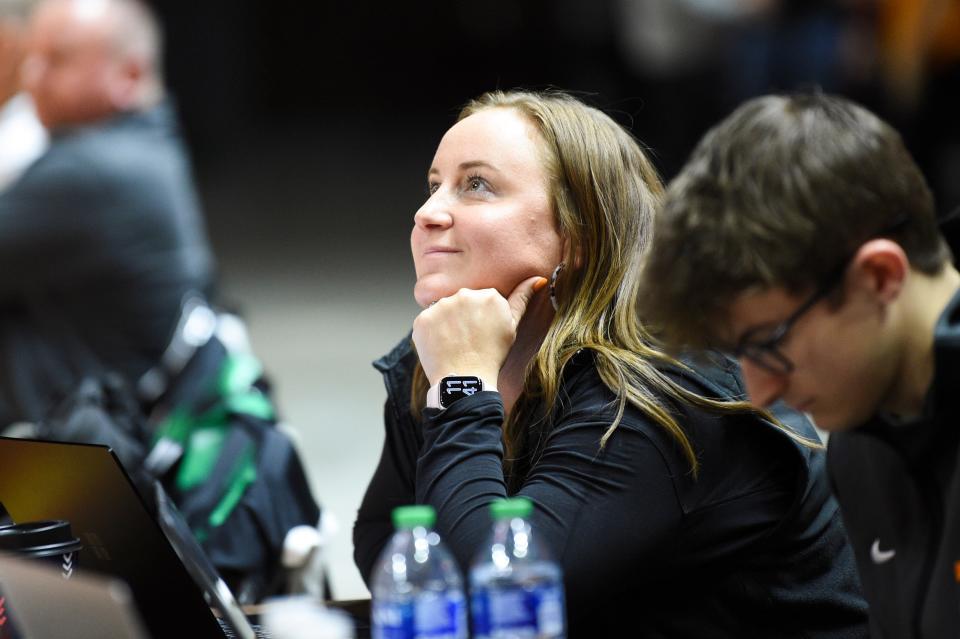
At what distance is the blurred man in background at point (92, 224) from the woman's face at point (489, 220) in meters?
1.75

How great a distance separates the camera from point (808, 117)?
64.1 inches

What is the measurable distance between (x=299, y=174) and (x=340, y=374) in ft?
15.1

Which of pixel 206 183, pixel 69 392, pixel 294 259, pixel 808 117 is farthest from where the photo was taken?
pixel 206 183

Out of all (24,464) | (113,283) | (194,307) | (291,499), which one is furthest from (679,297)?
(113,283)

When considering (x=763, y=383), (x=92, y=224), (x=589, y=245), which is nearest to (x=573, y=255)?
(x=589, y=245)

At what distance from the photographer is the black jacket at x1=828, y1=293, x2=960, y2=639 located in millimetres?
1627

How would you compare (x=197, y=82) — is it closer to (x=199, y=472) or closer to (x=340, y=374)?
(x=340, y=374)

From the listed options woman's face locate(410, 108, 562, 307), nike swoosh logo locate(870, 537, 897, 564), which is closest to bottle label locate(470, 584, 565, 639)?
nike swoosh logo locate(870, 537, 897, 564)

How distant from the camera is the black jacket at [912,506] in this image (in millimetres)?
1627

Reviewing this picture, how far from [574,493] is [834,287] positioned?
21.3 inches

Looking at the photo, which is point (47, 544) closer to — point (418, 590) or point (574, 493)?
point (418, 590)

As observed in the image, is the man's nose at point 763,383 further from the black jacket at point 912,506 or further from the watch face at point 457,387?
the watch face at point 457,387

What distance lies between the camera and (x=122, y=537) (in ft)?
5.98

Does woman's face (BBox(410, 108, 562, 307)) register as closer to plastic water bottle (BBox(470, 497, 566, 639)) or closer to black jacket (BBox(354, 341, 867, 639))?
black jacket (BBox(354, 341, 867, 639))
